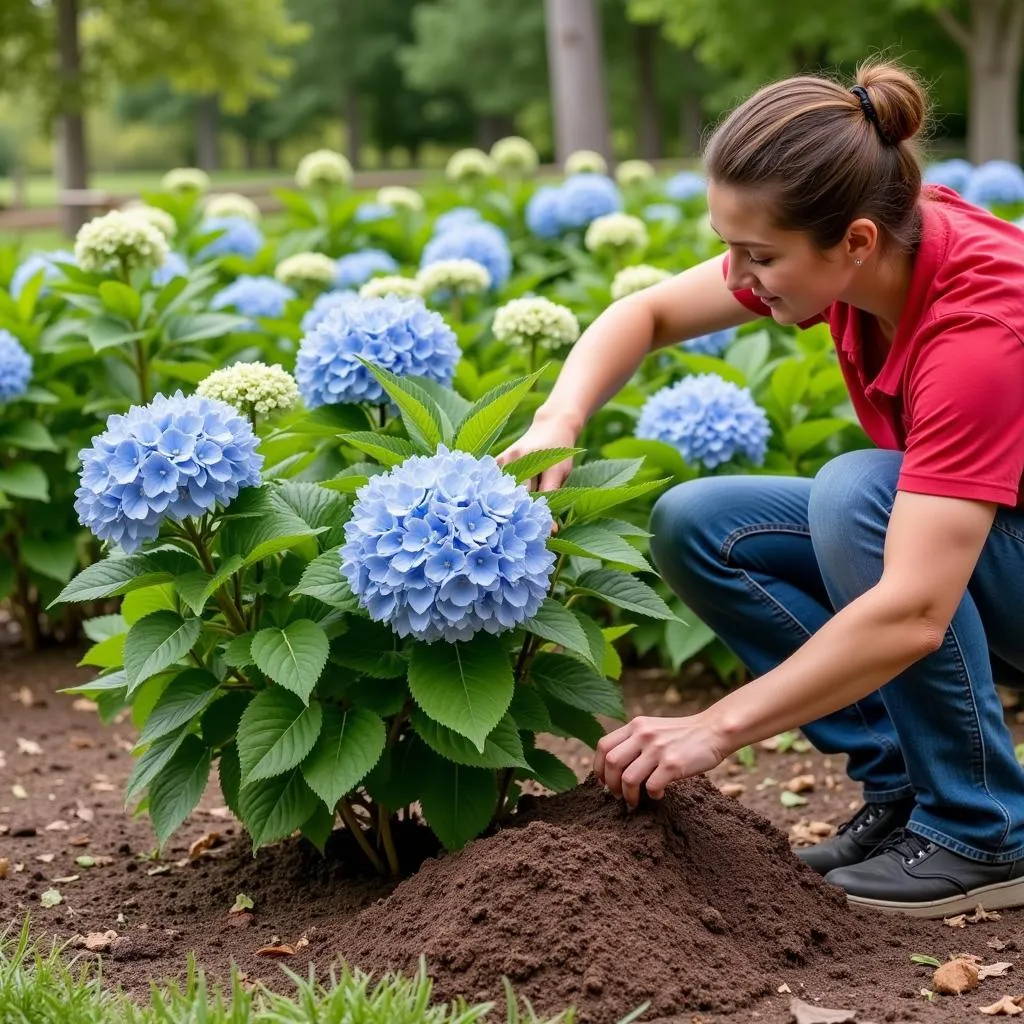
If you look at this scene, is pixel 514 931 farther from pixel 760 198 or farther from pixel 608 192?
pixel 608 192

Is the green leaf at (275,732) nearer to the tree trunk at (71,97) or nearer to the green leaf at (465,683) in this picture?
the green leaf at (465,683)

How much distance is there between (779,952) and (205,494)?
1.15 m

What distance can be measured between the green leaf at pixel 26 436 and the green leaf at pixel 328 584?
205 cm

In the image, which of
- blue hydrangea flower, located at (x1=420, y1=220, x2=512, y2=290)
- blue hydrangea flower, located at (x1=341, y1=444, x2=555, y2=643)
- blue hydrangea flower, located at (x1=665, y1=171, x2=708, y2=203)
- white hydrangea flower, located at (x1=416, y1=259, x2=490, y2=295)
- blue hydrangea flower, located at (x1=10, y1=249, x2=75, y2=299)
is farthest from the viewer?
blue hydrangea flower, located at (x1=665, y1=171, x2=708, y2=203)

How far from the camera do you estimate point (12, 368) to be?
13.4ft

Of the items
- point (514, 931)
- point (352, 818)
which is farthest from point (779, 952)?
point (352, 818)

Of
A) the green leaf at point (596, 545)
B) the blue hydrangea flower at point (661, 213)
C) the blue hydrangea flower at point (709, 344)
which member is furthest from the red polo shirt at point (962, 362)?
the blue hydrangea flower at point (661, 213)

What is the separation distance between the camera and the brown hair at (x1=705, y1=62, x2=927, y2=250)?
2.29m

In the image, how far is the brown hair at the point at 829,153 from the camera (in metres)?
2.29

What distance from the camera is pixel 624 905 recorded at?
219 cm

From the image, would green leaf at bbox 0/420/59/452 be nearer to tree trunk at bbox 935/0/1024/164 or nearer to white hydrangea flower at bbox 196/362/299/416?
white hydrangea flower at bbox 196/362/299/416

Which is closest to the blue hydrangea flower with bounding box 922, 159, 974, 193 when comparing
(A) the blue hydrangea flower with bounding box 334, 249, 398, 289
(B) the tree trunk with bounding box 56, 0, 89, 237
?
(A) the blue hydrangea flower with bounding box 334, 249, 398, 289

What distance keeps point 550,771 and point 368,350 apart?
0.88 m

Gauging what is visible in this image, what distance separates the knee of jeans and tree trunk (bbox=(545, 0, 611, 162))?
341 inches
